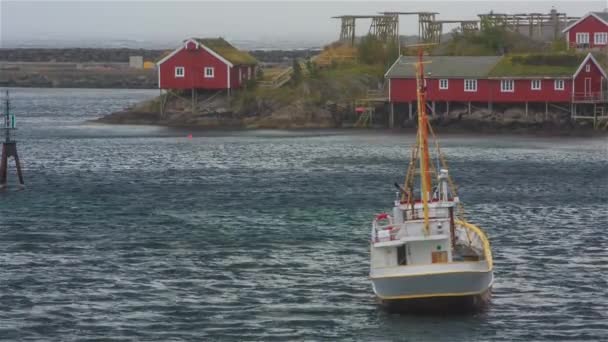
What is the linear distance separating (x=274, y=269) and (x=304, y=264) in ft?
4.34

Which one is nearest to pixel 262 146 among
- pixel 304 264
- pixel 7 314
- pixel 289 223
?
pixel 289 223

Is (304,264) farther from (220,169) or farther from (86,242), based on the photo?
(220,169)

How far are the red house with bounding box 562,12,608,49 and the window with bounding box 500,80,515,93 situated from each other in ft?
48.9

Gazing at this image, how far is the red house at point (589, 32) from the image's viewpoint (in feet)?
365

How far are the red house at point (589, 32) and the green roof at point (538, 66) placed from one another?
1179cm

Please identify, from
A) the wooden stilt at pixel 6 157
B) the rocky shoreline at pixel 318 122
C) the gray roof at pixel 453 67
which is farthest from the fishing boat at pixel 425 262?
the gray roof at pixel 453 67

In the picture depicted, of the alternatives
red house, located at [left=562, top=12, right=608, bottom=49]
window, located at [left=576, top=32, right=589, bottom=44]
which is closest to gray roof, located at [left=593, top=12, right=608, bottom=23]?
red house, located at [left=562, top=12, right=608, bottom=49]

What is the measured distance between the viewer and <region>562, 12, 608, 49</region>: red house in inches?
4382

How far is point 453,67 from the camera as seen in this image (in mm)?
102125

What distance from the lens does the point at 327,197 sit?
2463 inches

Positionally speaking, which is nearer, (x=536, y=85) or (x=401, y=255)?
(x=401, y=255)

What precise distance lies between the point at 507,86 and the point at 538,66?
10.3 feet

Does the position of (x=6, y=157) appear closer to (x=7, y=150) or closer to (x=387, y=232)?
(x=7, y=150)

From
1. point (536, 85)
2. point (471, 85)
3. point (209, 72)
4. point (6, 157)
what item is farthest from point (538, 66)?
point (6, 157)
